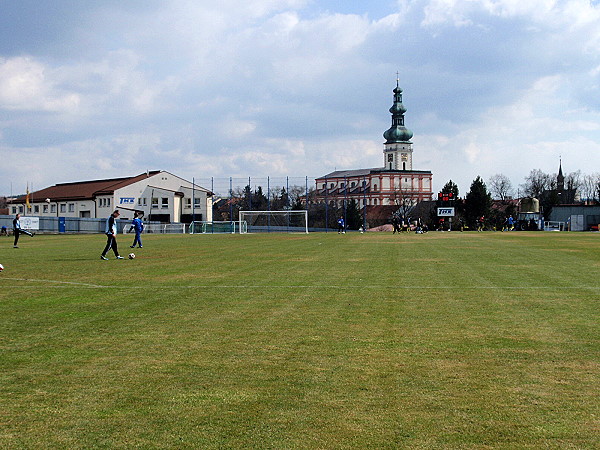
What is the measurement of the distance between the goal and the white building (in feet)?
64.3

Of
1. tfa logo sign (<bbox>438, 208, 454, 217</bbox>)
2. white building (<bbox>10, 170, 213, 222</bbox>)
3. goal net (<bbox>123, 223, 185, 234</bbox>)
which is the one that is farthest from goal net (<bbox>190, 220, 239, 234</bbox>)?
tfa logo sign (<bbox>438, 208, 454, 217</bbox>)

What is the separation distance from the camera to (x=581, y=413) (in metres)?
5.59

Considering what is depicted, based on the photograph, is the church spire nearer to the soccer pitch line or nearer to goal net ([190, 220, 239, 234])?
goal net ([190, 220, 239, 234])

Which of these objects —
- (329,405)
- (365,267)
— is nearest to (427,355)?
(329,405)

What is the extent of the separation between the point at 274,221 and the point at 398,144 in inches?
4217

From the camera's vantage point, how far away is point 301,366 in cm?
727

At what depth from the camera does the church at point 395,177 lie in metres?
157

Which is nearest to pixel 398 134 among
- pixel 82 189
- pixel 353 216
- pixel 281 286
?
pixel 353 216

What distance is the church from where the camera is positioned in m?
157

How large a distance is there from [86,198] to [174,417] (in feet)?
345

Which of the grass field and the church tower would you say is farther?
the church tower

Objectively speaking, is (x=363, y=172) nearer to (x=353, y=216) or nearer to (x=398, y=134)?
(x=398, y=134)

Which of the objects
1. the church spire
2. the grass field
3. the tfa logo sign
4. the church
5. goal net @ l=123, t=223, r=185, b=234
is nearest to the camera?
the grass field

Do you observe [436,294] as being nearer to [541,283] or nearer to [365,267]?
[541,283]
